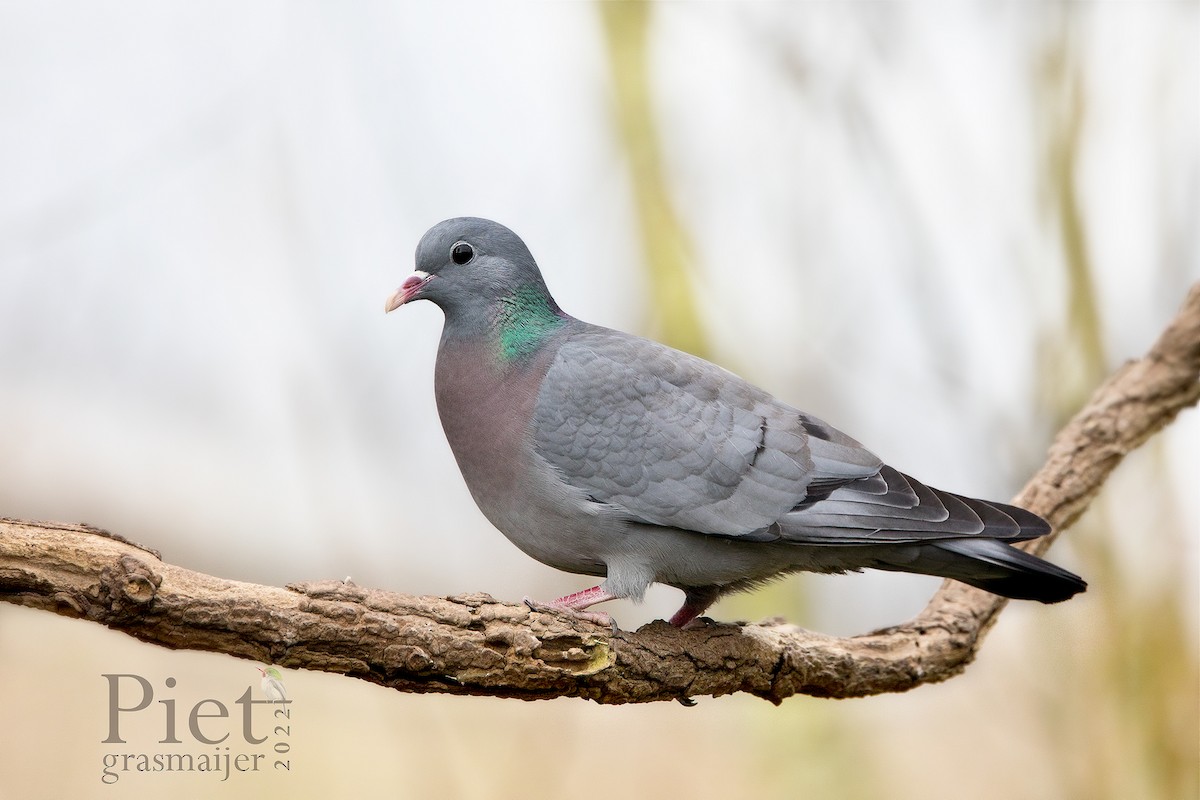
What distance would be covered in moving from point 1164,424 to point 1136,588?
828mm

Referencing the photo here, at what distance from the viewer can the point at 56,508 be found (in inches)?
199

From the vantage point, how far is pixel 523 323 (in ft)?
13.1

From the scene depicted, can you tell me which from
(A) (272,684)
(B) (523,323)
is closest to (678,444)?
(B) (523,323)

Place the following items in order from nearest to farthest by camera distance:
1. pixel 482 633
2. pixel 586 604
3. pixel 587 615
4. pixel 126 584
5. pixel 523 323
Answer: pixel 126 584 < pixel 482 633 < pixel 587 615 < pixel 586 604 < pixel 523 323

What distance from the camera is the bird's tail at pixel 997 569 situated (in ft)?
11.9

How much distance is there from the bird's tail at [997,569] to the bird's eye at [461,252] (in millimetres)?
1932

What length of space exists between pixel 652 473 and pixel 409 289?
116 cm

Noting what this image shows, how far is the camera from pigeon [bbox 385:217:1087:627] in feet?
12.0

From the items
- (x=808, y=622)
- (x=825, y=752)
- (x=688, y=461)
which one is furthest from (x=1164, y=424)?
(x=688, y=461)

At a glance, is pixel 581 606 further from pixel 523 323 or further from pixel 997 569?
pixel 997 569

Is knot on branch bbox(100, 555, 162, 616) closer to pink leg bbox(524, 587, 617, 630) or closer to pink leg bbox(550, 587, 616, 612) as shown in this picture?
pink leg bbox(524, 587, 617, 630)

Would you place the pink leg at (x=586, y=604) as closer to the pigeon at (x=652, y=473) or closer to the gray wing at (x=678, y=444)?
the pigeon at (x=652, y=473)

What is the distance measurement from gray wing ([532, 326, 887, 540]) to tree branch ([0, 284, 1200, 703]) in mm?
488

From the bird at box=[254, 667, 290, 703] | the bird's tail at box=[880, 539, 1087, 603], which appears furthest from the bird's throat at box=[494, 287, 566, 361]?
the bird's tail at box=[880, 539, 1087, 603]
